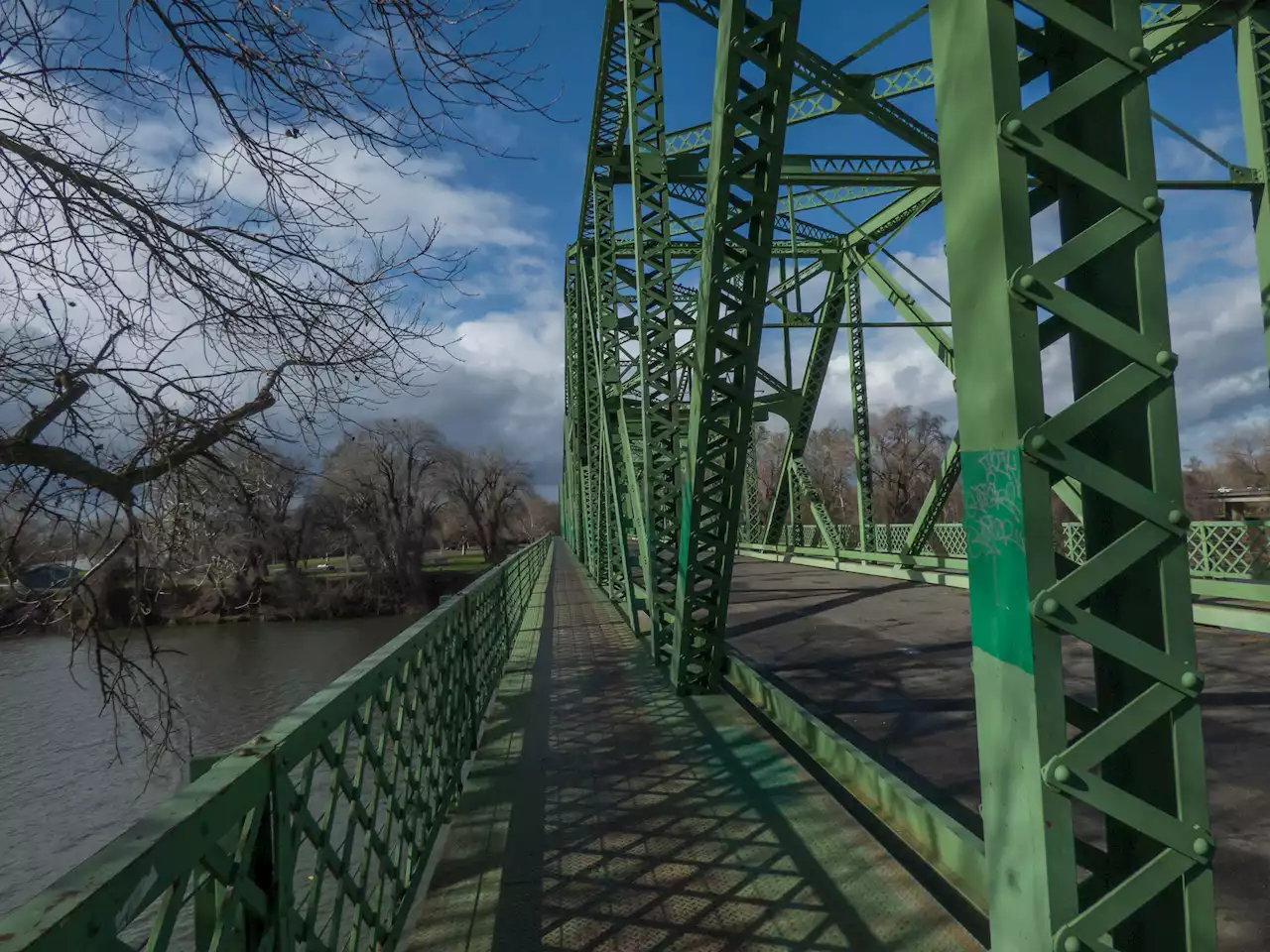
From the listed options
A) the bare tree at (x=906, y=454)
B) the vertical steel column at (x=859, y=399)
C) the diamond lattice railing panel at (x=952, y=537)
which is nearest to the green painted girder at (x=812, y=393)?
the vertical steel column at (x=859, y=399)

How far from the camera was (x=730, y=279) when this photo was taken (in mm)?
4883

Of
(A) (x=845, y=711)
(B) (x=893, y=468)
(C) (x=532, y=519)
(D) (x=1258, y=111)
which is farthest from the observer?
(C) (x=532, y=519)

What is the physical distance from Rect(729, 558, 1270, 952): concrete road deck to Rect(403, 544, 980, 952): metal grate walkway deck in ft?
2.87

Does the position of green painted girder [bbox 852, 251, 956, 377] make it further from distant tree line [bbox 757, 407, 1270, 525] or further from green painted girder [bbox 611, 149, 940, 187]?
distant tree line [bbox 757, 407, 1270, 525]

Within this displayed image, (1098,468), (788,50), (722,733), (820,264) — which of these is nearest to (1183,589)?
(1098,468)

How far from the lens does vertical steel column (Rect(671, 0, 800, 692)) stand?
430cm

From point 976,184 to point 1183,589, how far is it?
1.01 m

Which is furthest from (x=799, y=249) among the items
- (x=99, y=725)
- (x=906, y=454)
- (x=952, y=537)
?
(x=906, y=454)

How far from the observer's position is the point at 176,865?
4.57ft

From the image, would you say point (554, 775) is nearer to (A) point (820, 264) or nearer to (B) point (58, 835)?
(B) point (58, 835)

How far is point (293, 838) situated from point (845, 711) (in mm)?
4937

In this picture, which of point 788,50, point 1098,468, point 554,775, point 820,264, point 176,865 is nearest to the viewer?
point 176,865

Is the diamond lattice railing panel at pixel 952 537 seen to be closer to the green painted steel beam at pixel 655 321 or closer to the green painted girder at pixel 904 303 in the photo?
the green painted girder at pixel 904 303

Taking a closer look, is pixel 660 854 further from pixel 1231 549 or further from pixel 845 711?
pixel 1231 549
